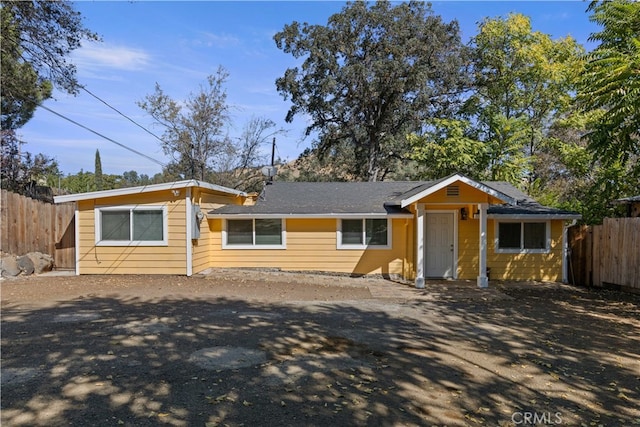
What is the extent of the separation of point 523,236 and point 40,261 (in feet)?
47.8

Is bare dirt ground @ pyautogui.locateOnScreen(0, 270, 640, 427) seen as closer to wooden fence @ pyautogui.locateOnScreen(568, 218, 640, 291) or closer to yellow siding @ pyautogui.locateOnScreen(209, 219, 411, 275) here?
wooden fence @ pyautogui.locateOnScreen(568, 218, 640, 291)

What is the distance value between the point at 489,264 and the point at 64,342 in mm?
11234

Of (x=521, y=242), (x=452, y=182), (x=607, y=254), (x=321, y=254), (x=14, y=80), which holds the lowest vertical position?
(x=321, y=254)

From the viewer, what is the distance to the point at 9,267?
11.2 metres

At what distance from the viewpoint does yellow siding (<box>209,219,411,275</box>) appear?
12680mm

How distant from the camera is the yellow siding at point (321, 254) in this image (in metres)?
12.7

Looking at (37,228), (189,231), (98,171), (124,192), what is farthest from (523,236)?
(98,171)

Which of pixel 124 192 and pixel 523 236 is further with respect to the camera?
pixel 523 236

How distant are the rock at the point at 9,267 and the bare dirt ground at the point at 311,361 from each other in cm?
225

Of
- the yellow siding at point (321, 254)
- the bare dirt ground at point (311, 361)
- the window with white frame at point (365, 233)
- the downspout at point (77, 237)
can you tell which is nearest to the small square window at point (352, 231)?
the window with white frame at point (365, 233)

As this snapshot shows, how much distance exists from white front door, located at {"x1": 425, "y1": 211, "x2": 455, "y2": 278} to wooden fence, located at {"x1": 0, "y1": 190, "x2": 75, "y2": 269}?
11.2 metres

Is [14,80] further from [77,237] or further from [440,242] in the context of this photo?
[440,242]

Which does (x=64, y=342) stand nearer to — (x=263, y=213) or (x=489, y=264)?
(x=263, y=213)

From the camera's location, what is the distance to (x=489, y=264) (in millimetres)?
12633
